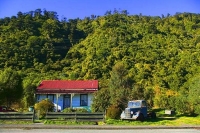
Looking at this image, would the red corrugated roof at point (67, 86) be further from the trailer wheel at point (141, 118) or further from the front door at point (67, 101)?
the trailer wheel at point (141, 118)

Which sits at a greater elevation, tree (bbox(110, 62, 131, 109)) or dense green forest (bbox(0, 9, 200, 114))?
dense green forest (bbox(0, 9, 200, 114))

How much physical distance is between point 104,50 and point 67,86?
52955 millimetres

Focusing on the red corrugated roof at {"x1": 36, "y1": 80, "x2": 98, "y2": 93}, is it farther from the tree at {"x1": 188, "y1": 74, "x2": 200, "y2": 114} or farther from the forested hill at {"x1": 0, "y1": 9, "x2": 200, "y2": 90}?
the forested hill at {"x1": 0, "y1": 9, "x2": 200, "y2": 90}

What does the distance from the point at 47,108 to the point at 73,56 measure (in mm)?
66014

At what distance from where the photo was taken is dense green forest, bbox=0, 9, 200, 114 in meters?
68.8

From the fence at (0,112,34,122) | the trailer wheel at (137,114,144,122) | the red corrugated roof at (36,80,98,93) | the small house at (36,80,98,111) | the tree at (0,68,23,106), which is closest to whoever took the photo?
A: the fence at (0,112,34,122)

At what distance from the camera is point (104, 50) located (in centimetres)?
8944

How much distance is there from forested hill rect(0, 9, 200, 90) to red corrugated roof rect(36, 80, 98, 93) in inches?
1158

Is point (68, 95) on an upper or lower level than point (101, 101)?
upper

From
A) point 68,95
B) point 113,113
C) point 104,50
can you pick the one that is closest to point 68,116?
point 113,113

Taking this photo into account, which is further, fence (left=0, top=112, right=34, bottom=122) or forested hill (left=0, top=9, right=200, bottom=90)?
forested hill (left=0, top=9, right=200, bottom=90)

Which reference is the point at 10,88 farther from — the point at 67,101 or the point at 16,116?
the point at 16,116

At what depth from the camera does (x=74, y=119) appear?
2061 centimetres

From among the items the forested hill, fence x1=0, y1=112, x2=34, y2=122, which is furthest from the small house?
the forested hill
